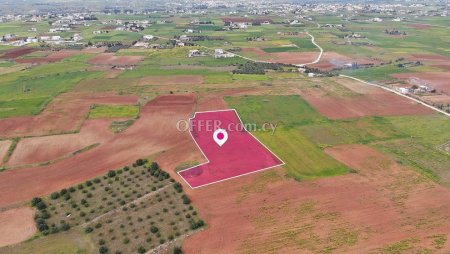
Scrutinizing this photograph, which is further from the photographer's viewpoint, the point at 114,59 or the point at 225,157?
the point at 114,59

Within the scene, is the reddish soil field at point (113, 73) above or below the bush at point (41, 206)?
above

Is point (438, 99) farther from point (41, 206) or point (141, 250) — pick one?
point (41, 206)

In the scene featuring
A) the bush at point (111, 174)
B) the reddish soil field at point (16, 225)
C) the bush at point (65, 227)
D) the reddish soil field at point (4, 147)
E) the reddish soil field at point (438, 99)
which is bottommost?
the reddish soil field at point (16, 225)

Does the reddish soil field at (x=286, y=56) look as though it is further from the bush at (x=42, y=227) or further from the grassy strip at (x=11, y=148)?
the bush at (x=42, y=227)

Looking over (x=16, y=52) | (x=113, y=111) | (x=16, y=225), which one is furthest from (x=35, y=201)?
(x=16, y=52)

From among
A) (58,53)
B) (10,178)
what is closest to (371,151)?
(10,178)

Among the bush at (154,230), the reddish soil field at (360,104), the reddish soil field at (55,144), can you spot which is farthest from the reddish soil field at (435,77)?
the bush at (154,230)
